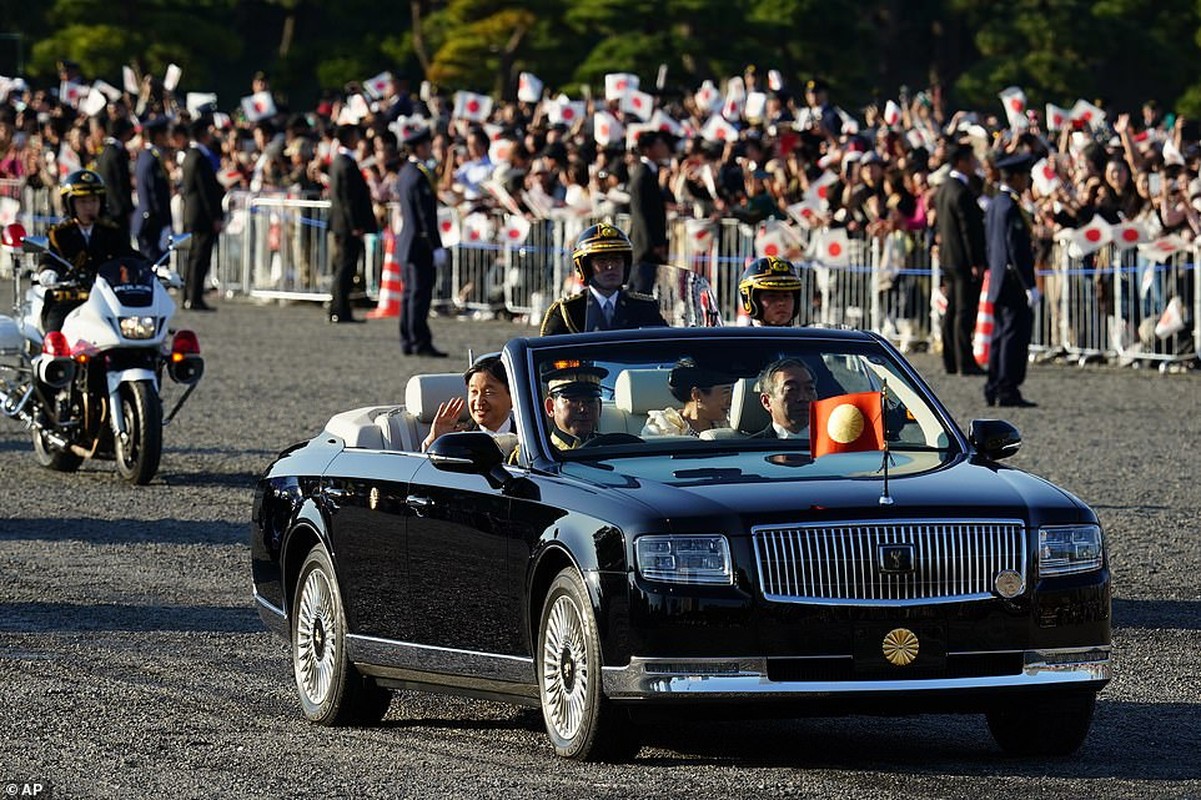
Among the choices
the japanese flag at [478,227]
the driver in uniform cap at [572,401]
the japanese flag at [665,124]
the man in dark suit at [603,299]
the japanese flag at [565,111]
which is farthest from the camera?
the japanese flag at [565,111]

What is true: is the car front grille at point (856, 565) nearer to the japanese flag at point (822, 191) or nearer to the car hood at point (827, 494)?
the car hood at point (827, 494)

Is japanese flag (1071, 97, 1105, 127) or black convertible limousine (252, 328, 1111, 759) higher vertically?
japanese flag (1071, 97, 1105, 127)

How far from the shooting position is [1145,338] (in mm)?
24578

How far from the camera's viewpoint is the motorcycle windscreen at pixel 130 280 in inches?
631

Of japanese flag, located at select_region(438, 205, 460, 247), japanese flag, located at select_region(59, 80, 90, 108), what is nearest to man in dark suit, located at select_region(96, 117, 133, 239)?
japanese flag, located at select_region(438, 205, 460, 247)

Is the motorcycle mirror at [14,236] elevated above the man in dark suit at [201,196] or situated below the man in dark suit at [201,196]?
below

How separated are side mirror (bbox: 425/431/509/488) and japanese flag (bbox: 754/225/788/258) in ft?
58.8

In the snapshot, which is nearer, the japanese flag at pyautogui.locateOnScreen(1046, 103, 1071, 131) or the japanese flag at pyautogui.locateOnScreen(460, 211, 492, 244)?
the japanese flag at pyautogui.locateOnScreen(460, 211, 492, 244)

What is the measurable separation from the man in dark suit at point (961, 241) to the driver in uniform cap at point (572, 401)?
1431 cm

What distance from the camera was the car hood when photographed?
7.59 metres

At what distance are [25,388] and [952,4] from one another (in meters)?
46.5

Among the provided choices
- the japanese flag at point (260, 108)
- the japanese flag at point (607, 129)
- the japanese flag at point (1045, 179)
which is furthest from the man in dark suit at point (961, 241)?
the japanese flag at point (260, 108)

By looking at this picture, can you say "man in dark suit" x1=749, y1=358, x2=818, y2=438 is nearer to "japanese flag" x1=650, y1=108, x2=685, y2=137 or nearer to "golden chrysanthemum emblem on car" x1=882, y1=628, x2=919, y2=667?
"golden chrysanthemum emblem on car" x1=882, y1=628, x2=919, y2=667

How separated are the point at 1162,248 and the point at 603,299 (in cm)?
1198
